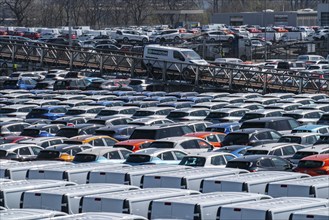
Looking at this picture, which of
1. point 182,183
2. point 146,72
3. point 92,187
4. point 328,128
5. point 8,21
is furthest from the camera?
point 8,21

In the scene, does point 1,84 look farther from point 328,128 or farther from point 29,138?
point 328,128

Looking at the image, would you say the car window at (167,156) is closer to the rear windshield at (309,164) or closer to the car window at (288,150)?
the car window at (288,150)

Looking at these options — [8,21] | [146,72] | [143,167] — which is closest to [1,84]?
[146,72]

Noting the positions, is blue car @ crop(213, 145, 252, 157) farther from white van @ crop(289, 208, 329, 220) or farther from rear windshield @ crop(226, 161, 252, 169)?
white van @ crop(289, 208, 329, 220)

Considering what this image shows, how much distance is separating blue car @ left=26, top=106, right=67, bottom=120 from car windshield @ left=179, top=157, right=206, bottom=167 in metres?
14.3

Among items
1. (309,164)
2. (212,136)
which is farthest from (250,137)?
(309,164)

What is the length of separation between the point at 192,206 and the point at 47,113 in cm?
2249

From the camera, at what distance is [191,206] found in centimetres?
1492

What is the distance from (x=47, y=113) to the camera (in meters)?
36.8

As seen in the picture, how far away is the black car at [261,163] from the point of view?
21.9m

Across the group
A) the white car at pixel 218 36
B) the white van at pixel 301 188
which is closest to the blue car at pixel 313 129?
the white van at pixel 301 188

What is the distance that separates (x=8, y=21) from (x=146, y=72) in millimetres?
82257

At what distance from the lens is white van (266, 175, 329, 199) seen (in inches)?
671

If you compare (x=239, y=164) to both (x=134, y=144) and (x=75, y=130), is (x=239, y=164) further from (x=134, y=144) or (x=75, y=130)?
(x=75, y=130)
